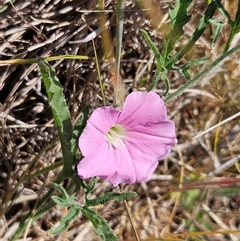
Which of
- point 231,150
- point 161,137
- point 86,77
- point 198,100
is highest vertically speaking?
point 86,77

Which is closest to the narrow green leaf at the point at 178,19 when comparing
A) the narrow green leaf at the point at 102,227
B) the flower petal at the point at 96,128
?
the flower petal at the point at 96,128

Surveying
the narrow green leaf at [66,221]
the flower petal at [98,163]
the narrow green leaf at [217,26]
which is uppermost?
the narrow green leaf at [217,26]

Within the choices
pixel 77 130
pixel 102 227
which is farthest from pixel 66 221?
pixel 77 130

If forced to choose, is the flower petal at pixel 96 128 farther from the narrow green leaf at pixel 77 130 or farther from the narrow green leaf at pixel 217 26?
the narrow green leaf at pixel 217 26

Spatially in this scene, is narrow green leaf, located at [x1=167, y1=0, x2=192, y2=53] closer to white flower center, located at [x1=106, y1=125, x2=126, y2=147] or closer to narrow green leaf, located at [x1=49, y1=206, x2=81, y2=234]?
white flower center, located at [x1=106, y1=125, x2=126, y2=147]

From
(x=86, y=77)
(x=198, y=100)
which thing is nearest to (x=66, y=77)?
(x=86, y=77)

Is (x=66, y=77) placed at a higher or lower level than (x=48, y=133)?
higher

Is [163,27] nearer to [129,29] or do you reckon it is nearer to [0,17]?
[129,29]
